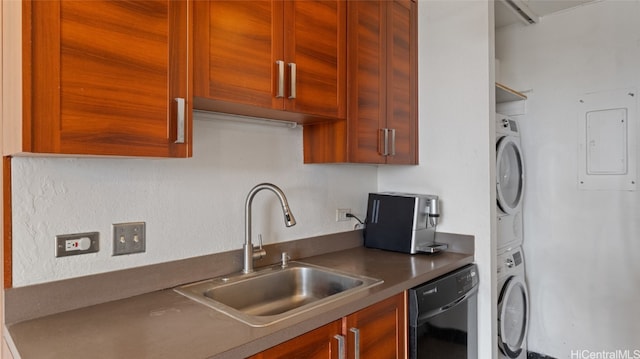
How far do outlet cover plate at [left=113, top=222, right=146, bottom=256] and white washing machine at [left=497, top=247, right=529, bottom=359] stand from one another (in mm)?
2038

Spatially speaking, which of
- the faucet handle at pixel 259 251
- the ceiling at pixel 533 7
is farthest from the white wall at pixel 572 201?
the faucet handle at pixel 259 251

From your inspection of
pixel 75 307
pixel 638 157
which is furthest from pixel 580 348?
pixel 75 307

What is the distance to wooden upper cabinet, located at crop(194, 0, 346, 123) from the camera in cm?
131

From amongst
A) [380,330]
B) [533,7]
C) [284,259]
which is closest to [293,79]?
[284,259]

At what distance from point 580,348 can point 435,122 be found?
1.87 m

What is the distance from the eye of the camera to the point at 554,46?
8.73 feet

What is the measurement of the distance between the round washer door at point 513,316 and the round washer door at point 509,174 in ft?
1.63

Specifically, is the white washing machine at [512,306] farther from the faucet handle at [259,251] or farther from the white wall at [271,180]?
the faucet handle at [259,251]

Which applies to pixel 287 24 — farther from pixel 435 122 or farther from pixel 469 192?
pixel 469 192

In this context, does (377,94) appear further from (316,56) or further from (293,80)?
(293,80)

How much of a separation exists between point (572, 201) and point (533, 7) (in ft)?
4.45

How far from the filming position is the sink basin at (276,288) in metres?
1.46

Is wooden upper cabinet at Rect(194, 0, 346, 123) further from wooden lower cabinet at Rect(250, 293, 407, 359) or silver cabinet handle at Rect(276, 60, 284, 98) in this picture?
wooden lower cabinet at Rect(250, 293, 407, 359)

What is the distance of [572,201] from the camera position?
2.58m
